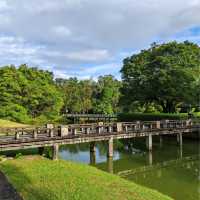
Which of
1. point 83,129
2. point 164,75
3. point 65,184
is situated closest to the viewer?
point 65,184

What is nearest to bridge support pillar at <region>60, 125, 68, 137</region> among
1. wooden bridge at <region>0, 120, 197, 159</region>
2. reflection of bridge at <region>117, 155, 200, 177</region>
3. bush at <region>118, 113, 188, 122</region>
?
wooden bridge at <region>0, 120, 197, 159</region>

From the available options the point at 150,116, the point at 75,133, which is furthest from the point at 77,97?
the point at 75,133

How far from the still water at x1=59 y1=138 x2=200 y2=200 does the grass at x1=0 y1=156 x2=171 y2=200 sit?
2655 mm

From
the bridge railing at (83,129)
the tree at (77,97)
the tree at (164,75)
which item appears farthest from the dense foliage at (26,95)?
the tree at (77,97)

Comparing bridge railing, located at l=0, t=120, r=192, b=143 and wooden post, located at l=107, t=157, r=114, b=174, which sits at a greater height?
bridge railing, located at l=0, t=120, r=192, b=143

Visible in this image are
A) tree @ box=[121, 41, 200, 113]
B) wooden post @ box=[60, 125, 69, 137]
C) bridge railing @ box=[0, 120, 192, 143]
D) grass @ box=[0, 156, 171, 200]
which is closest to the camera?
grass @ box=[0, 156, 171, 200]

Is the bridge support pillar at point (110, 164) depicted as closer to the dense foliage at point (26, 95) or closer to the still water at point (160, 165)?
the still water at point (160, 165)

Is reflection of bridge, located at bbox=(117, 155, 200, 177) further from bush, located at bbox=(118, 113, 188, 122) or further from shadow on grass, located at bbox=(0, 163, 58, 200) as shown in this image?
bush, located at bbox=(118, 113, 188, 122)

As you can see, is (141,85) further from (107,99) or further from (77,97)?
(77,97)

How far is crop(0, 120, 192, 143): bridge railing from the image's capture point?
816 inches

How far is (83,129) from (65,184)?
37.0 ft

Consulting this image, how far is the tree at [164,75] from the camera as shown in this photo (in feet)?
126

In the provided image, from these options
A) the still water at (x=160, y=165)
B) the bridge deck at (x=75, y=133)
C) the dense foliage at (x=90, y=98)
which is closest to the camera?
the still water at (x=160, y=165)

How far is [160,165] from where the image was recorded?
2236 cm
